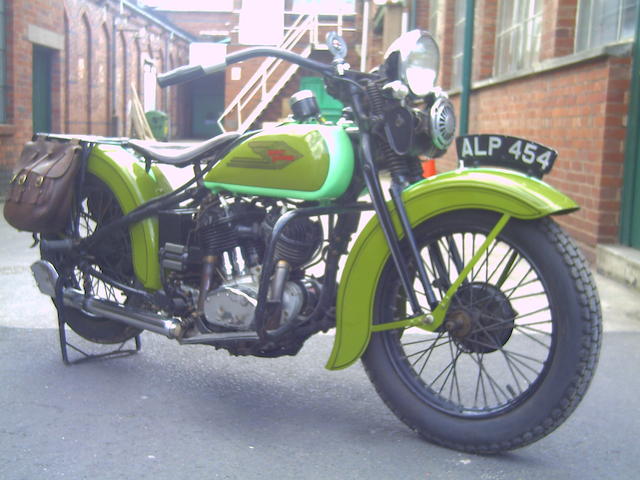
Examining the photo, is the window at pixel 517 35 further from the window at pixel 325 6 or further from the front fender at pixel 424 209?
the window at pixel 325 6

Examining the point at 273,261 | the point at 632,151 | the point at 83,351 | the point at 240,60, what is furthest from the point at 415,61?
the point at 632,151

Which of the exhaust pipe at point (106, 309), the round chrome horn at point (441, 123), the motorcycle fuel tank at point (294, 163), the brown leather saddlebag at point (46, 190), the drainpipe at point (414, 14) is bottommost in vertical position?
the exhaust pipe at point (106, 309)

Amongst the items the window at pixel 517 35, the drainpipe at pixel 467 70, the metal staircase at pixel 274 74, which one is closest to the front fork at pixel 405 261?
the window at pixel 517 35

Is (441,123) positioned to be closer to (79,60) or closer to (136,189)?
(136,189)

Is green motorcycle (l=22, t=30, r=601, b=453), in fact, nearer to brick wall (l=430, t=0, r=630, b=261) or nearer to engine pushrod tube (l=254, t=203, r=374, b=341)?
engine pushrod tube (l=254, t=203, r=374, b=341)

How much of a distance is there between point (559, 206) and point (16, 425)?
7.01 ft

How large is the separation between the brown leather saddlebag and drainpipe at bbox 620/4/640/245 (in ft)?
14.0

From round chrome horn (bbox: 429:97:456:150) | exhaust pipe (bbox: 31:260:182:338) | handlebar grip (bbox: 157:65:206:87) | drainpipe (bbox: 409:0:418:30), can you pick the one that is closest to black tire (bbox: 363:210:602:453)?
round chrome horn (bbox: 429:97:456:150)

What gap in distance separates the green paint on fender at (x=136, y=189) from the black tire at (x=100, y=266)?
0.28 feet

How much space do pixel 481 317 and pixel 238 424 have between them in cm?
103

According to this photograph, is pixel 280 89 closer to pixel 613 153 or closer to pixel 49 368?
pixel 613 153

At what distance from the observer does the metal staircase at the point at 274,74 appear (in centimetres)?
2858

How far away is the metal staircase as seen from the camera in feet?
93.8

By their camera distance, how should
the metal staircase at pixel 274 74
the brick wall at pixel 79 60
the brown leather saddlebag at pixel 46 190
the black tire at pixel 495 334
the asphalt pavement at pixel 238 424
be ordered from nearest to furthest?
the black tire at pixel 495 334
the asphalt pavement at pixel 238 424
the brown leather saddlebag at pixel 46 190
the brick wall at pixel 79 60
the metal staircase at pixel 274 74
